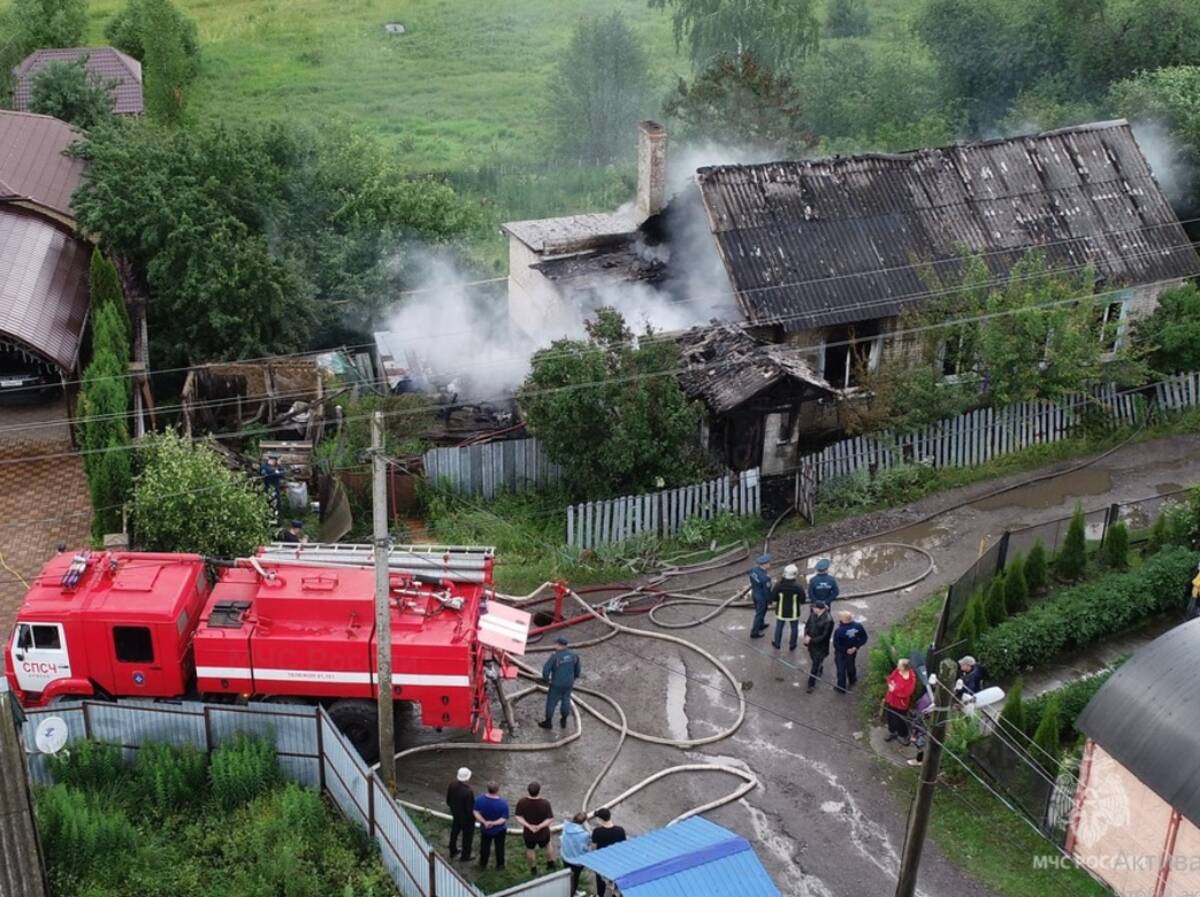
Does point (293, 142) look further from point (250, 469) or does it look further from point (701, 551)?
point (701, 551)

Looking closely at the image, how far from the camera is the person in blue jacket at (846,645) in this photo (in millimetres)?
18547

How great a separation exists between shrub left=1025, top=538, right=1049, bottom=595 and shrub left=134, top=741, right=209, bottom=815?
12.5m

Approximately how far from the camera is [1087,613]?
20094 millimetres

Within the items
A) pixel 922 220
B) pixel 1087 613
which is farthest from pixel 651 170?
pixel 1087 613

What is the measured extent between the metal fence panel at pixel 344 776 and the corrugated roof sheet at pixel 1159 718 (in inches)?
327

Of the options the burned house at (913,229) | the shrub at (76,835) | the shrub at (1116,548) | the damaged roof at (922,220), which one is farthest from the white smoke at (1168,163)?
the shrub at (76,835)

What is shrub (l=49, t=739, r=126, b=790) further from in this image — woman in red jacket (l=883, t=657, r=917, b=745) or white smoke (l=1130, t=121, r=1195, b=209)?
white smoke (l=1130, t=121, r=1195, b=209)

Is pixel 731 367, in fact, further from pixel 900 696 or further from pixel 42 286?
pixel 42 286

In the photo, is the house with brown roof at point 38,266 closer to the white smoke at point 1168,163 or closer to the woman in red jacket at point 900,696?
the woman in red jacket at point 900,696

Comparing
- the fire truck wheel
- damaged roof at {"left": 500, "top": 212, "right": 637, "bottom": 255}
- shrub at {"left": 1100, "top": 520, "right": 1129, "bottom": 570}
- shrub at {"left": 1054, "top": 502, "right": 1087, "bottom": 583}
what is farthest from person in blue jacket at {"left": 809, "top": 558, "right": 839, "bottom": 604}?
damaged roof at {"left": 500, "top": 212, "right": 637, "bottom": 255}

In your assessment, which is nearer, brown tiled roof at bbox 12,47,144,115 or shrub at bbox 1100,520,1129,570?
shrub at bbox 1100,520,1129,570

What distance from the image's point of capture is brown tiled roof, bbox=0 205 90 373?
25.0m

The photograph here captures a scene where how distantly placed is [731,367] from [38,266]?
14.2 meters

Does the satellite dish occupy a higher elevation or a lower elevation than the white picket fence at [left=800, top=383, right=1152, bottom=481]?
lower
